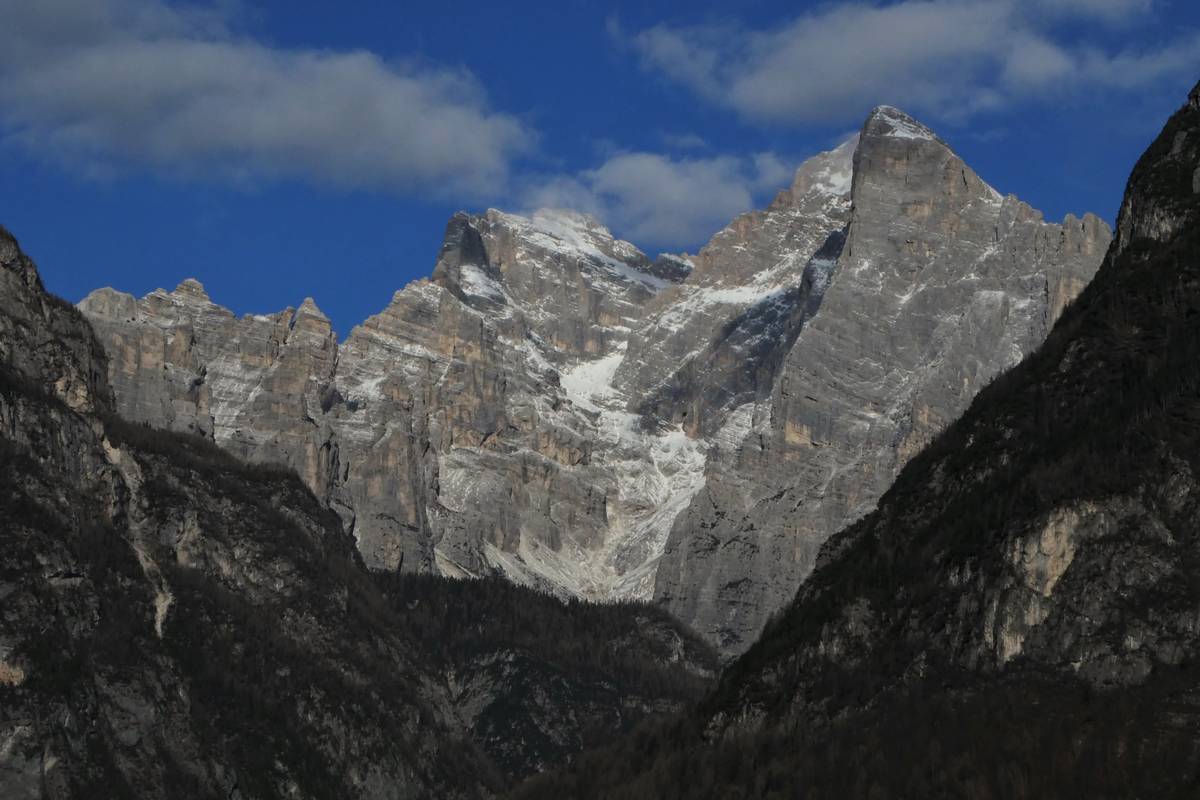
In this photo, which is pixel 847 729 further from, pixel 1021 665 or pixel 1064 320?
pixel 1064 320

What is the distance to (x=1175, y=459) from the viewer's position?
16138cm

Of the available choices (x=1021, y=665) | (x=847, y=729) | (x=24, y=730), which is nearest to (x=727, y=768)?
(x=847, y=729)

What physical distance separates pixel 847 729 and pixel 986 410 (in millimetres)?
32925

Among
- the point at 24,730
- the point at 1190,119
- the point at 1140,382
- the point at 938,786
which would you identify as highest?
the point at 1190,119

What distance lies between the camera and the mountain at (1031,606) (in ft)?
492

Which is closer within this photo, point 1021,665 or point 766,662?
point 1021,665

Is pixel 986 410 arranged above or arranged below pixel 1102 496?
above

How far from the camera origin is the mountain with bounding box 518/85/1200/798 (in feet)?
492

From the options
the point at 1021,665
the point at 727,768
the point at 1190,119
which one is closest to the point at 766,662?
the point at 727,768

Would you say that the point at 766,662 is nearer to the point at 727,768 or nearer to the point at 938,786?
the point at 727,768

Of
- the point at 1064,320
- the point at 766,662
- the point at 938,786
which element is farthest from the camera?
the point at 1064,320

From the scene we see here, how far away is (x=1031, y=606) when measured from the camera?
522 feet

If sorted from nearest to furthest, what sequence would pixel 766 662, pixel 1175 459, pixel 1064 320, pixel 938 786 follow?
pixel 938 786, pixel 1175 459, pixel 766 662, pixel 1064 320

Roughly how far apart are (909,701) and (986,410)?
32.6 meters
